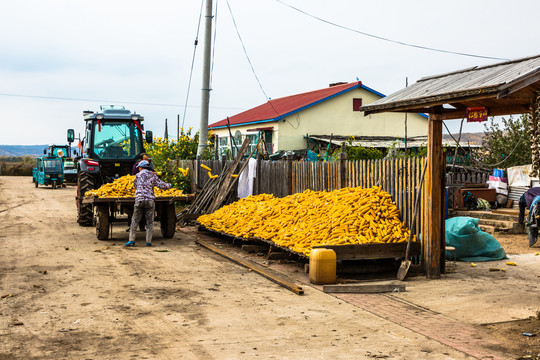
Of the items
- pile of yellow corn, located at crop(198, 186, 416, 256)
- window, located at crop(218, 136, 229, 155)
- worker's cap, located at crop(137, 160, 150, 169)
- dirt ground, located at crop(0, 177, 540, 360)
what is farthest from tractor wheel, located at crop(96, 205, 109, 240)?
window, located at crop(218, 136, 229, 155)

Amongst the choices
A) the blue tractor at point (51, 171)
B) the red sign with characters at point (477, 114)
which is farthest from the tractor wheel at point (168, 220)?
the blue tractor at point (51, 171)

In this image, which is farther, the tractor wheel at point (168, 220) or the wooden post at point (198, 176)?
the wooden post at point (198, 176)

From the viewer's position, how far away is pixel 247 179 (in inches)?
693

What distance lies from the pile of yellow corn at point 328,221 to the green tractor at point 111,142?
19.4ft

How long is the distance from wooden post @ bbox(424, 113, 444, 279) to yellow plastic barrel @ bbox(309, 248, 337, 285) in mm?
1744

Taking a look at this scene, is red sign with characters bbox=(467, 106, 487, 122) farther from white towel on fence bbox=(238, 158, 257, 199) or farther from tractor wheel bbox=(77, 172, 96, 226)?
tractor wheel bbox=(77, 172, 96, 226)

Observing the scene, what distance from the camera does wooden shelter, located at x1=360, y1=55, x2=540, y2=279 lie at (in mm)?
8516

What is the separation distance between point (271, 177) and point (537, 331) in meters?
10.5

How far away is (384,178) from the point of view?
11273 millimetres

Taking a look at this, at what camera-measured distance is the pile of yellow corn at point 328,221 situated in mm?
10438

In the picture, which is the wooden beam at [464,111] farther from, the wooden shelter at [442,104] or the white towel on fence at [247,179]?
the white towel on fence at [247,179]

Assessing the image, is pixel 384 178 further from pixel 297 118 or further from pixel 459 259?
pixel 297 118

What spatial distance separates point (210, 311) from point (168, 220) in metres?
7.61

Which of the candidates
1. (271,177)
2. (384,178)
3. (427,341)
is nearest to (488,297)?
(427,341)
